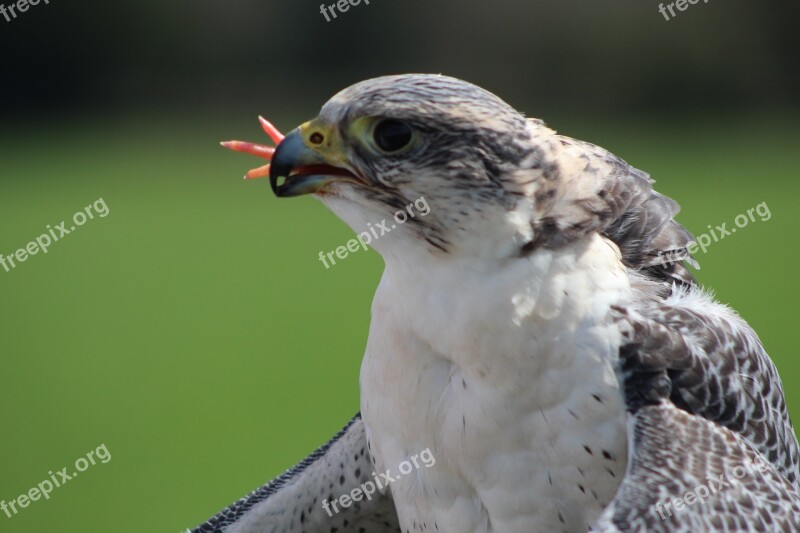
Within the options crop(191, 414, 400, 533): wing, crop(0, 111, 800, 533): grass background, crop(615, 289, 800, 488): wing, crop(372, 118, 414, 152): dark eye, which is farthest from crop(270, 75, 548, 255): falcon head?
crop(0, 111, 800, 533): grass background

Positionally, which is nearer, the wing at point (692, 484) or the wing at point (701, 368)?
the wing at point (692, 484)

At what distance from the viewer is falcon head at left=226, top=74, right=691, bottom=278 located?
288 centimetres

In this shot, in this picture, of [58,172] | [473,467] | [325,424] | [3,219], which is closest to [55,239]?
[3,219]

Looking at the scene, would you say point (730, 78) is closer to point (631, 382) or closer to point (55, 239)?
point (55, 239)

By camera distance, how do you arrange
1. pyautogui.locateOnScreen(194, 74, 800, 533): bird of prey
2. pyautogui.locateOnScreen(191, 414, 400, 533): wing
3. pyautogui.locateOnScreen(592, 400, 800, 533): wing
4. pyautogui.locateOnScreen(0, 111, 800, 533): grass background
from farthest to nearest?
pyautogui.locateOnScreen(0, 111, 800, 533): grass background → pyautogui.locateOnScreen(191, 414, 400, 533): wing → pyautogui.locateOnScreen(194, 74, 800, 533): bird of prey → pyautogui.locateOnScreen(592, 400, 800, 533): wing

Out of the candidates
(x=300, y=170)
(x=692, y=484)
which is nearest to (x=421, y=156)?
(x=300, y=170)

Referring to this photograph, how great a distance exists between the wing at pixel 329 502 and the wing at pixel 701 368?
3.85 ft

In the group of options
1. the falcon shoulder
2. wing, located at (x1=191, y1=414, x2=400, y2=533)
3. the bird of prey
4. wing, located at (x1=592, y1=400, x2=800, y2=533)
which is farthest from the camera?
wing, located at (x1=191, y1=414, x2=400, y2=533)

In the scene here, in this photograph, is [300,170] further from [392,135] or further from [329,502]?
[329,502]

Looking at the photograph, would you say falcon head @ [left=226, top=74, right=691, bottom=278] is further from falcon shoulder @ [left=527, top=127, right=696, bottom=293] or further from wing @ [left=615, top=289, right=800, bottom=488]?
wing @ [left=615, top=289, right=800, bottom=488]

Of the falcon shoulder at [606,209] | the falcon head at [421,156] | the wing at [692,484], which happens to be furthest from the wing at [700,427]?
the falcon head at [421,156]

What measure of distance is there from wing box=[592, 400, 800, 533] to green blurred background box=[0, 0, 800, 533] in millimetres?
11244

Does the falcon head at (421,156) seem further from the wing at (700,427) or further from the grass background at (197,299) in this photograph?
the grass background at (197,299)

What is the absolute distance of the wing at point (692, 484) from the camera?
2.66m
